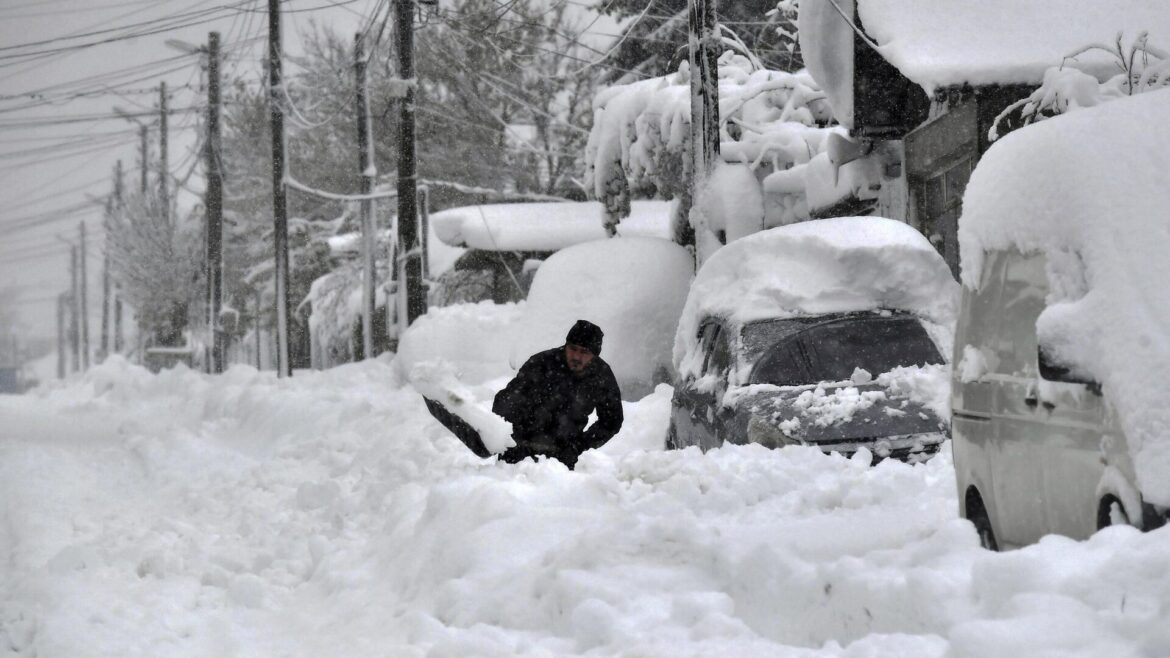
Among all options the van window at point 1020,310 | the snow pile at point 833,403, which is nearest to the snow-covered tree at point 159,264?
the snow pile at point 833,403

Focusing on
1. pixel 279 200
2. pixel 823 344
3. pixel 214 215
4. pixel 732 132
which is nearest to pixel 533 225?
pixel 279 200

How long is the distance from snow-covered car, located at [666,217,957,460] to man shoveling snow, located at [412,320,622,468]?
2.67 ft

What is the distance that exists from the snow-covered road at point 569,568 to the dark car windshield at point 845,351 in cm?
123

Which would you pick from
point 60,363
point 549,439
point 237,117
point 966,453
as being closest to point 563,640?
point 966,453

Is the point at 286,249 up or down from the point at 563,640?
up

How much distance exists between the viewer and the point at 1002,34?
42.5 feet

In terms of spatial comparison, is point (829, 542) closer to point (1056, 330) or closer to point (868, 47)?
point (1056, 330)

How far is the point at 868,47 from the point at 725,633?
11.9 metres

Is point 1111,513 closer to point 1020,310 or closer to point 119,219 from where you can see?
point 1020,310

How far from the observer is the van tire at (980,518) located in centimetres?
528

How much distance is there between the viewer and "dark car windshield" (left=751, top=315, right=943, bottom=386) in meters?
8.78

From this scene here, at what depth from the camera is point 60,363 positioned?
361ft

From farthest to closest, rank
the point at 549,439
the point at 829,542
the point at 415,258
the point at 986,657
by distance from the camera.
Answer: the point at 415,258, the point at 549,439, the point at 829,542, the point at 986,657

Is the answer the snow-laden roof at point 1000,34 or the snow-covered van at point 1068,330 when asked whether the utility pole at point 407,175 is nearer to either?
the snow-laden roof at point 1000,34
